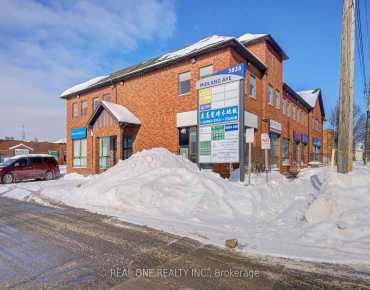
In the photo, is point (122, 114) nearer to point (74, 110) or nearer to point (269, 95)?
point (74, 110)

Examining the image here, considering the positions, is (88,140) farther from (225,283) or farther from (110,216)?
(225,283)

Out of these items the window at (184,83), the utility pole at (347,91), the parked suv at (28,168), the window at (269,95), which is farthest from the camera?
the window at (269,95)

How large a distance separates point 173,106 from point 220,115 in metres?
5.61

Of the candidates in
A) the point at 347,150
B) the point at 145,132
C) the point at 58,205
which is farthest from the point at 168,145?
the point at 347,150

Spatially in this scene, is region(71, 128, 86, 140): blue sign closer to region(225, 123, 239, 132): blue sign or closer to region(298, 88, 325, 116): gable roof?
region(225, 123, 239, 132): blue sign

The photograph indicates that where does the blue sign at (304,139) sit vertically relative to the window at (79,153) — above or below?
above

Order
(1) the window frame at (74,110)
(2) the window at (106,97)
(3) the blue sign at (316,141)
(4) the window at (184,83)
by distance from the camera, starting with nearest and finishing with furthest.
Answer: (4) the window at (184,83) < (2) the window at (106,97) < (1) the window frame at (74,110) < (3) the blue sign at (316,141)

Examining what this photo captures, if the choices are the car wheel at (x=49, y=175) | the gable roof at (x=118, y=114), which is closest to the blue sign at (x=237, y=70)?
the gable roof at (x=118, y=114)

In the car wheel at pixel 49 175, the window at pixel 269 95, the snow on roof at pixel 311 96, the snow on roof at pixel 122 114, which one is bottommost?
the car wheel at pixel 49 175

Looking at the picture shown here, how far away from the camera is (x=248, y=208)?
7.98 metres

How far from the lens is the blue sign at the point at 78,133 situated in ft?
73.7

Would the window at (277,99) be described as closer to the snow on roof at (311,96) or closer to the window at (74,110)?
the snow on roof at (311,96)

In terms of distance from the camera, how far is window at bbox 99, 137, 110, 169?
20.1 metres

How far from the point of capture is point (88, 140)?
21.7 m
